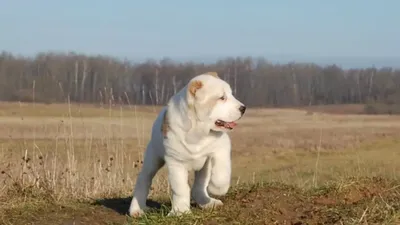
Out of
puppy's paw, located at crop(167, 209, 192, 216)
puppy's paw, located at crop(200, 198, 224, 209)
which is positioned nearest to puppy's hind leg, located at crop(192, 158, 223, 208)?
puppy's paw, located at crop(200, 198, 224, 209)

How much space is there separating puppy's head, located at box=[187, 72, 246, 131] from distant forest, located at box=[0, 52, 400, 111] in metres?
34.7

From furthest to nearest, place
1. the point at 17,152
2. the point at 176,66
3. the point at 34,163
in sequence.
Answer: the point at 176,66 < the point at 17,152 < the point at 34,163

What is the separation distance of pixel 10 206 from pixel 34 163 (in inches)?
76.9

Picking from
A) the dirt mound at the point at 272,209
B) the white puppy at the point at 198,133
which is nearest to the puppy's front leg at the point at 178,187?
the white puppy at the point at 198,133

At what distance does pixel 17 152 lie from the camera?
9570 millimetres

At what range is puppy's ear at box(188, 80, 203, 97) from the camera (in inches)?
190

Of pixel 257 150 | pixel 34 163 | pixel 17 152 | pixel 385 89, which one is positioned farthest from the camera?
pixel 385 89

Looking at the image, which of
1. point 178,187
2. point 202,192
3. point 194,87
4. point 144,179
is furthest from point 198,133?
point 144,179

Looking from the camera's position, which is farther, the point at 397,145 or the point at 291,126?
the point at 291,126

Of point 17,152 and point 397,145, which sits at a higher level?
point 17,152

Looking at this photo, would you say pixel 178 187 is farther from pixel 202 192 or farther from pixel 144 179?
pixel 144 179

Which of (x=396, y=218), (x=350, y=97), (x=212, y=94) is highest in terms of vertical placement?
(x=212, y=94)

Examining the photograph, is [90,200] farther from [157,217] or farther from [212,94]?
[212,94]

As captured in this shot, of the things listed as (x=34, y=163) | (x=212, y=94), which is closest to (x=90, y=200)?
(x=34, y=163)
